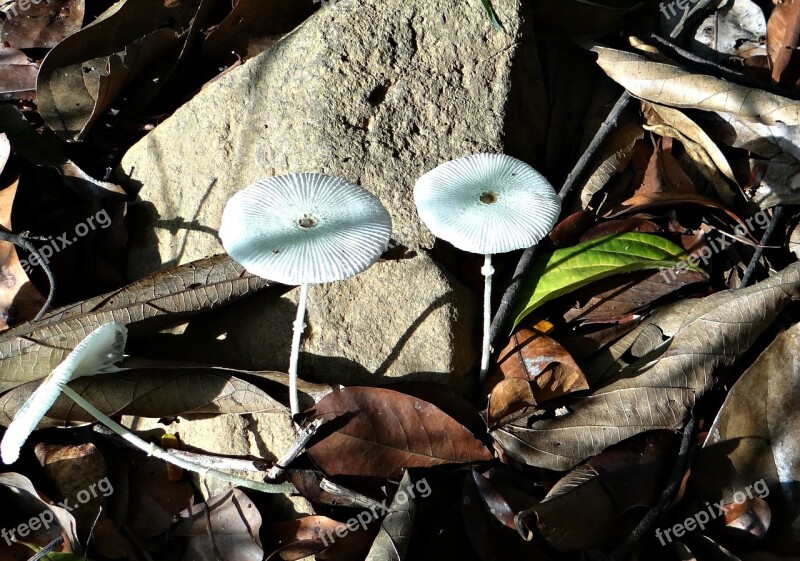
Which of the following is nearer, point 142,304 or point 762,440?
point 762,440

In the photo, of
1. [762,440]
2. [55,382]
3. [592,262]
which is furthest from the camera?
[592,262]

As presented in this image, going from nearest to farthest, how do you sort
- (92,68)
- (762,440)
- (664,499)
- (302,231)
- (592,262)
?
(302,231) → (664,499) → (762,440) → (592,262) → (92,68)

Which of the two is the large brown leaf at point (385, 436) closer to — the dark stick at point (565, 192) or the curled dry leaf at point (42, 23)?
the dark stick at point (565, 192)

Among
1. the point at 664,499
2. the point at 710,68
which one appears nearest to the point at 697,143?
the point at 710,68

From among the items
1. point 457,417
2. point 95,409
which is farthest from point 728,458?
point 95,409

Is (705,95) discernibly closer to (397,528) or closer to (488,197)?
(488,197)

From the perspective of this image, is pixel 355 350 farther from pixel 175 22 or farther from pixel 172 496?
→ pixel 175 22

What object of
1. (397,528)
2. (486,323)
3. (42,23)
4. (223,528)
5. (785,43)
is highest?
(42,23)
